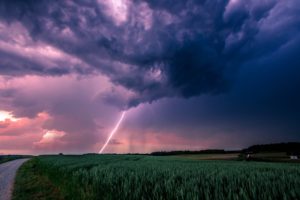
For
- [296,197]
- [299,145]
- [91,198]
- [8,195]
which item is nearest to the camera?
[296,197]

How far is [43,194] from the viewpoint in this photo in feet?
47.8

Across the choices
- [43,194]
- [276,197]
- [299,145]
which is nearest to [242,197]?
[276,197]

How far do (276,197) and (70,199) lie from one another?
31.0 ft

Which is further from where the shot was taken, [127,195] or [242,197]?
[127,195]

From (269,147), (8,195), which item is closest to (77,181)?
(8,195)

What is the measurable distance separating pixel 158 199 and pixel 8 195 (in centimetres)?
1293

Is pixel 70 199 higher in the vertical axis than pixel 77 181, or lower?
lower

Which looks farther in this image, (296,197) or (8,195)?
(8,195)

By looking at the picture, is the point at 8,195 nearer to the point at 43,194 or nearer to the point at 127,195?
the point at 43,194

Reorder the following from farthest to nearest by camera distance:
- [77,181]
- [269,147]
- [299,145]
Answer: [269,147]
[299,145]
[77,181]

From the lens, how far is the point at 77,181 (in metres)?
11.1

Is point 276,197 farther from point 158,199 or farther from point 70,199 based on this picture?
point 70,199

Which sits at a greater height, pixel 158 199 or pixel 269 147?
pixel 269 147

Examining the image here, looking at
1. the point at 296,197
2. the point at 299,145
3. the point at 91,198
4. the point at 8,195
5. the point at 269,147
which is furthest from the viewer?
the point at 269,147
